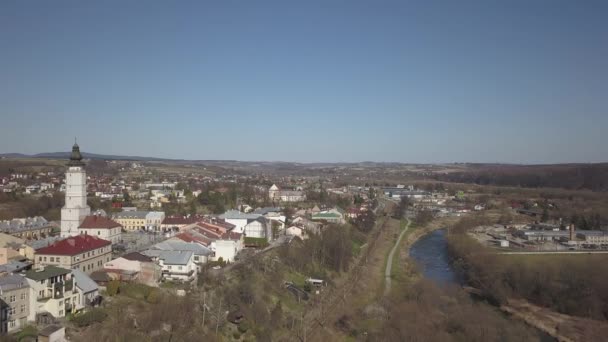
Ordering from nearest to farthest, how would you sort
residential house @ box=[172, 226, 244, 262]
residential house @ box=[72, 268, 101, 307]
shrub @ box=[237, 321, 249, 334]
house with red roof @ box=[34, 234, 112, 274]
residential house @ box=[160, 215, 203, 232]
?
residential house @ box=[72, 268, 101, 307] < shrub @ box=[237, 321, 249, 334] < house with red roof @ box=[34, 234, 112, 274] < residential house @ box=[172, 226, 244, 262] < residential house @ box=[160, 215, 203, 232]

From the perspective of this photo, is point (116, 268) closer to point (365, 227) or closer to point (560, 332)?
point (560, 332)

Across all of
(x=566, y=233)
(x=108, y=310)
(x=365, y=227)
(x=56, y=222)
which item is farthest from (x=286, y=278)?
(x=566, y=233)

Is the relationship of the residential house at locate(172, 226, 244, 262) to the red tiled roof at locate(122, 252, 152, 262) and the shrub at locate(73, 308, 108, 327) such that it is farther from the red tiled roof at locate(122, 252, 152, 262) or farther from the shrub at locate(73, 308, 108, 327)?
the shrub at locate(73, 308, 108, 327)

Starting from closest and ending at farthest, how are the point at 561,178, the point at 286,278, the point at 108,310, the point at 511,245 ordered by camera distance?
the point at 108,310 < the point at 286,278 < the point at 511,245 < the point at 561,178

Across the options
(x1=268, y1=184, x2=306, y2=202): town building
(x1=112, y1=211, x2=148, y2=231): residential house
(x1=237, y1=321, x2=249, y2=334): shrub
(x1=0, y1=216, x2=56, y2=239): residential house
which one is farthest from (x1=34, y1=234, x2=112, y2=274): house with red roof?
(x1=268, y1=184, x2=306, y2=202): town building

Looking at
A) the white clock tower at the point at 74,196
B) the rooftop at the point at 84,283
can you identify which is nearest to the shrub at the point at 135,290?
the rooftop at the point at 84,283
